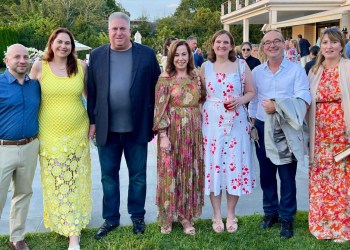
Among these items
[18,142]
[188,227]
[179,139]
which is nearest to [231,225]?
[188,227]

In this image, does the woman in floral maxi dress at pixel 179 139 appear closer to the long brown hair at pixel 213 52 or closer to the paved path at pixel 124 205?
the long brown hair at pixel 213 52

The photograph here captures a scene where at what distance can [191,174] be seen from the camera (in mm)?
4285

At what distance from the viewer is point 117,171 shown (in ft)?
14.6

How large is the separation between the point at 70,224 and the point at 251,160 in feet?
6.08

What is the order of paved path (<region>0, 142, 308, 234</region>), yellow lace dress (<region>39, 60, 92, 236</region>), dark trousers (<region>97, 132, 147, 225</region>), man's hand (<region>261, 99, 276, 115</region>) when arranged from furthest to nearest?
paved path (<region>0, 142, 308, 234</region>) < dark trousers (<region>97, 132, 147, 225</region>) < man's hand (<region>261, 99, 276, 115</region>) < yellow lace dress (<region>39, 60, 92, 236</region>)

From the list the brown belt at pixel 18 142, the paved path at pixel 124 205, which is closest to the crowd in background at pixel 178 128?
the brown belt at pixel 18 142

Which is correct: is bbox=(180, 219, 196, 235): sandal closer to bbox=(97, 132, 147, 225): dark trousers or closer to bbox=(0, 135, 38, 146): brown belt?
bbox=(97, 132, 147, 225): dark trousers

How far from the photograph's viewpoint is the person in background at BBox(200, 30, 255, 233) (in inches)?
166

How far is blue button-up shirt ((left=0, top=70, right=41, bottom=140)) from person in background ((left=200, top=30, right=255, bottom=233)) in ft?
5.35

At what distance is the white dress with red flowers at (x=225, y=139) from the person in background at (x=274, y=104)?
0.60ft

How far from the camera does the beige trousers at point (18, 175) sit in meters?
3.78

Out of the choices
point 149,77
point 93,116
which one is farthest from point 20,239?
point 149,77

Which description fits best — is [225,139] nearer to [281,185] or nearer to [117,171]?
[281,185]

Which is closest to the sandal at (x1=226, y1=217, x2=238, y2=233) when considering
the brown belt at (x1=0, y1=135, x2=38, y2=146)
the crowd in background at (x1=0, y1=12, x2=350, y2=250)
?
the crowd in background at (x1=0, y1=12, x2=350, y2=250)
